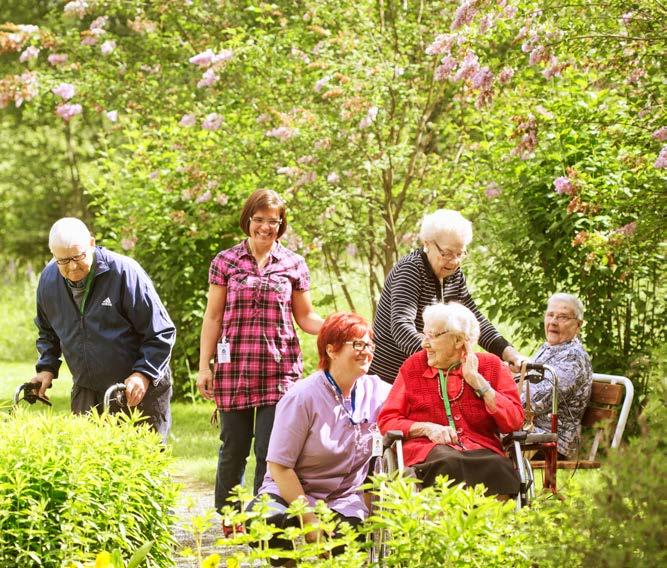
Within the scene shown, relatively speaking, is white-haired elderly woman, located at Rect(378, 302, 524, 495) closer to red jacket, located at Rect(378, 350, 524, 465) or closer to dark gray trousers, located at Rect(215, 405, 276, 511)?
red jacket, located at Rect(378, 350, 524, 465)

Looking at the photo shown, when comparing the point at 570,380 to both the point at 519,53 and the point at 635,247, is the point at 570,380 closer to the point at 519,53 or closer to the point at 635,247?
the point at 635,247

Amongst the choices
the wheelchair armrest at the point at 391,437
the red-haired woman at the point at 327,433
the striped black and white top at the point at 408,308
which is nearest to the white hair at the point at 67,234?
the red-haired woman at the point at 327,433

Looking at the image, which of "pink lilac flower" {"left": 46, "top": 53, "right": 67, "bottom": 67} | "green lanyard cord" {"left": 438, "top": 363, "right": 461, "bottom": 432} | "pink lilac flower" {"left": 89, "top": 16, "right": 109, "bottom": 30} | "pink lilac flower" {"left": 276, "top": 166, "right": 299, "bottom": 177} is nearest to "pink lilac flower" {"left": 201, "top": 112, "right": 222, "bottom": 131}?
"pink lilac flower" {"left": 276, "top": 166, "right": 299, "bottom": 177}

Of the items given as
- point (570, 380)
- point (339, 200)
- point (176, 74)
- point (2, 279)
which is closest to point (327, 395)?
point (570, 380)

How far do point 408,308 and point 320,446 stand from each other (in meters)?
1.05

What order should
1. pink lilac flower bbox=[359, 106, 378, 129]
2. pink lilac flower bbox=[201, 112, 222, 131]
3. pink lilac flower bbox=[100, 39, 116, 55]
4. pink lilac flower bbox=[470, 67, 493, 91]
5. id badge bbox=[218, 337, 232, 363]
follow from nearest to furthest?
id badge bbox=[218, 337, 232, 363] → pink lilac flower bbox=[470, 67, 493, 91] → pink lilac flower bbox=[359, 106, 378, 129] → pink lilac flower bbox=[201, 112, 222, 131] → pink lilac flower bbox=[100, 39, 116, 55]

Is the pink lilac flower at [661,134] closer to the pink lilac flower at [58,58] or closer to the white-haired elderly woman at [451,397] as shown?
the white-haired elderly woman at [451,397]

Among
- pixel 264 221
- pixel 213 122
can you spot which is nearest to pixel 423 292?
pixel 264 221

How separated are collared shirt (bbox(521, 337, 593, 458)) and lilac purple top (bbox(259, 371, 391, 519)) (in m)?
1.55

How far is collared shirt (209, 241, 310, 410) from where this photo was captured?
5.85 meters

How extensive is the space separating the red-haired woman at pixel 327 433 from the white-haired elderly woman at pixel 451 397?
0.87 ft

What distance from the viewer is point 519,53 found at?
6.52 m

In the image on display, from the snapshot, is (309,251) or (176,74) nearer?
(309,251)

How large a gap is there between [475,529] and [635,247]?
339 centimetres
